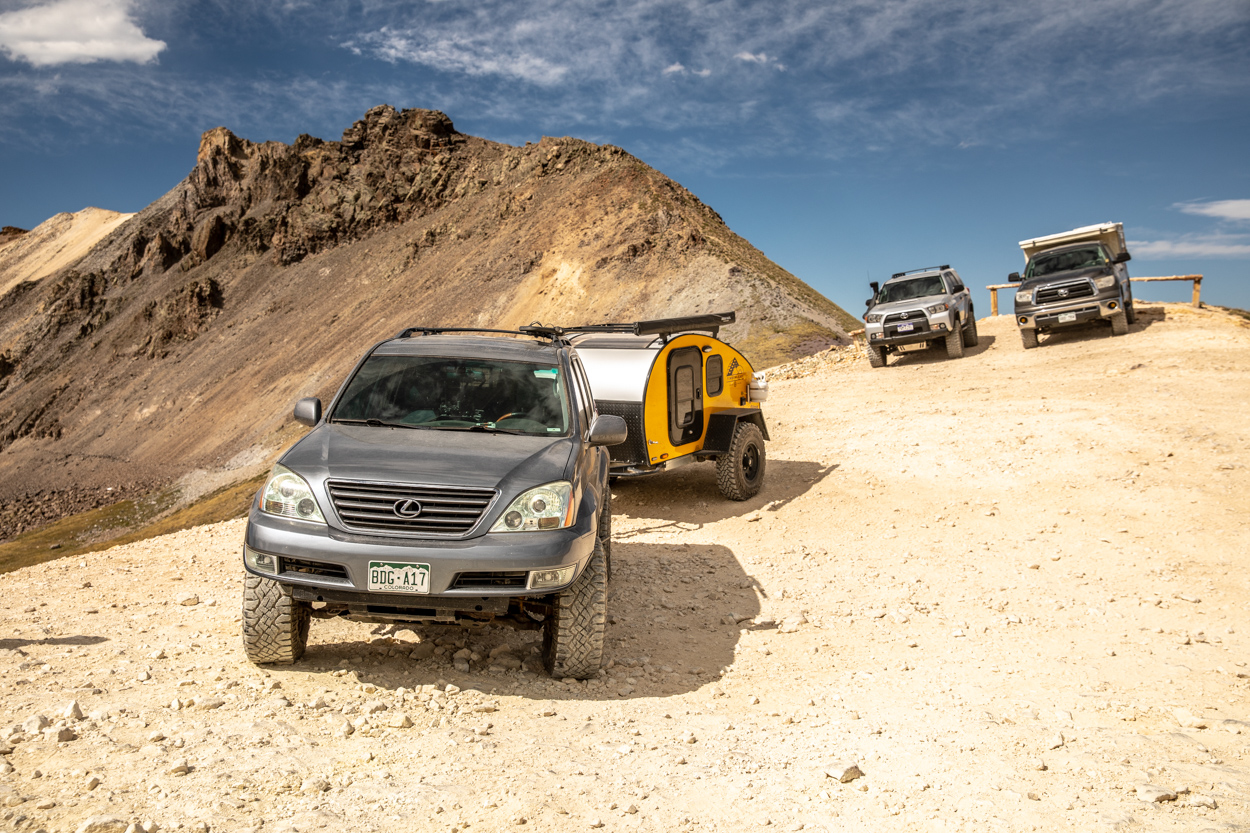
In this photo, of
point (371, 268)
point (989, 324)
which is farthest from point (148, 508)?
point (989, 324)

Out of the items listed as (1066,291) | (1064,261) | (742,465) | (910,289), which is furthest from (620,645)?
(1064,261)

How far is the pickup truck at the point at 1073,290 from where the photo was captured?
20.5 meters

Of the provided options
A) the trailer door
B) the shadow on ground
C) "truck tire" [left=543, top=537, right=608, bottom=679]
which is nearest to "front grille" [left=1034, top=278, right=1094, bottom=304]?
the trailer door

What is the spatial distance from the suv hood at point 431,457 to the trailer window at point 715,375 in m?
6.02

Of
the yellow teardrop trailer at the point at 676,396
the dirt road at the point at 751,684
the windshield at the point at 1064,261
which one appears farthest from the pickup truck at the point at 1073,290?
the yellow teardrop trailer at the point at 676,396

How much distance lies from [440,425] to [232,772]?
7.82 feet

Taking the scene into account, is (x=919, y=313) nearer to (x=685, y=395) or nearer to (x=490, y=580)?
(x=685, y=395)

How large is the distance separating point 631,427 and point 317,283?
54.0 m

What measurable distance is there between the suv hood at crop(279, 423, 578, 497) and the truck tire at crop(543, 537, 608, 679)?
63 cm

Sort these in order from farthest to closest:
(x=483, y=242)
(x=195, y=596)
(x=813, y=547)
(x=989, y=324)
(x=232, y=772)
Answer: (x=483, y=242)
(x=989, y=324)
(x=813, y=547)
(x=195, y=596)
(x=232, y=772)

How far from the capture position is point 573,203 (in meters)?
48.3

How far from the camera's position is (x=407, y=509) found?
472cm

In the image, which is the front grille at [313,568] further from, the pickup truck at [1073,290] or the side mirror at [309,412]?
the pickup truck at [1073,290]

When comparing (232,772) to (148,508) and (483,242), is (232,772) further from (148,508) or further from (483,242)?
(483,242)
